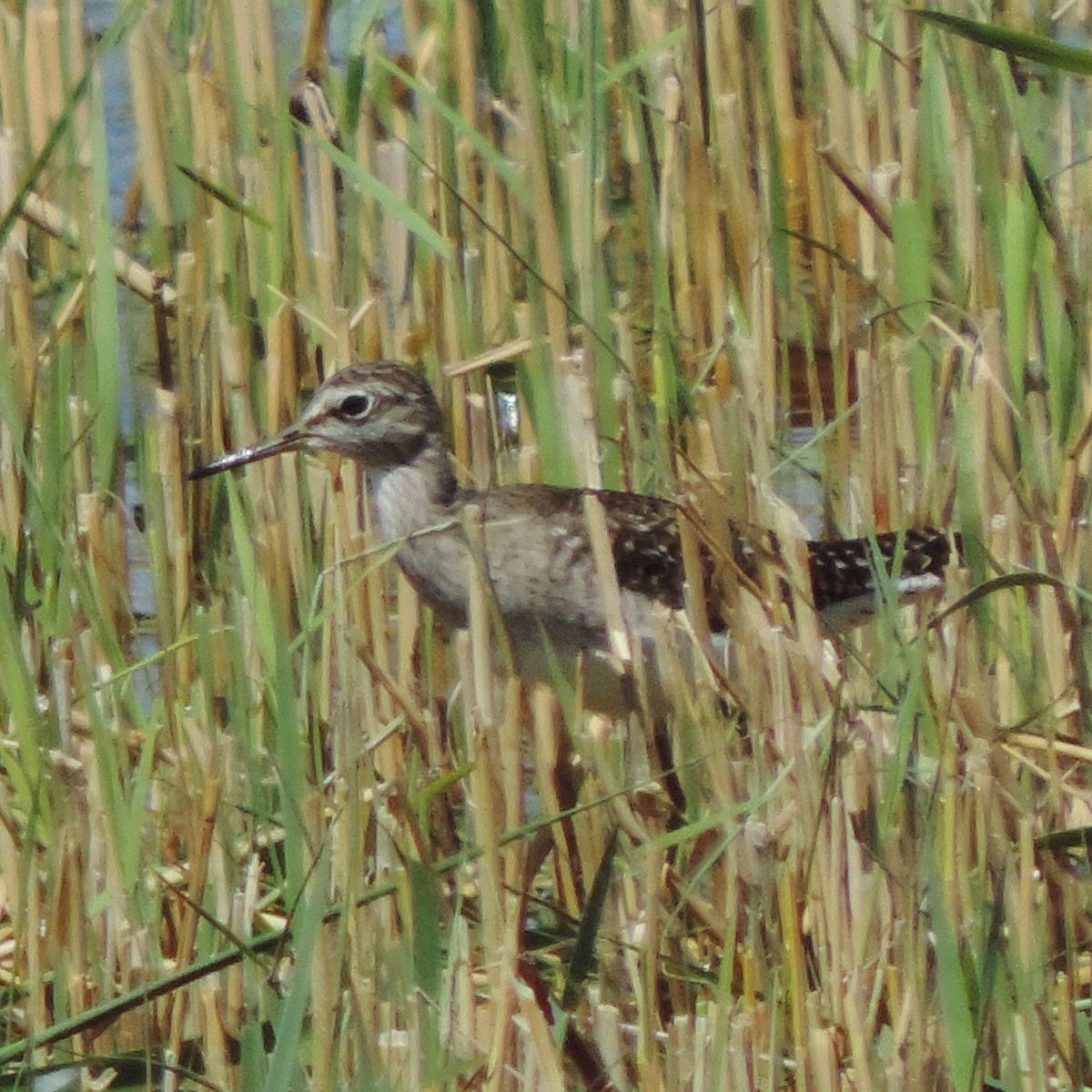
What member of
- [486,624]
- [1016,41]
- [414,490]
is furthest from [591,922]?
[414,490]

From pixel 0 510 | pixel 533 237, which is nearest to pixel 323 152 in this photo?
pixel 533 237

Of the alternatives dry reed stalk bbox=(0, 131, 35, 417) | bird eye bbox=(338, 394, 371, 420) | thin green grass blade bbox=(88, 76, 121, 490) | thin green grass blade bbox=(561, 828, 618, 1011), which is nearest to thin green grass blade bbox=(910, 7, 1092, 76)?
thin green grass blade bbox=(561, 828, 618, 1011)

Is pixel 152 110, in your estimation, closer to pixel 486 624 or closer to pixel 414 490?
pixel 414 490

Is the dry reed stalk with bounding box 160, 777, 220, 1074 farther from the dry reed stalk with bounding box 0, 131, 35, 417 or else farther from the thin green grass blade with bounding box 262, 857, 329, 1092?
the dry reed stalk with bounding box 0, 131, 35, 417

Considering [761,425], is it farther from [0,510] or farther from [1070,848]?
[0,510]

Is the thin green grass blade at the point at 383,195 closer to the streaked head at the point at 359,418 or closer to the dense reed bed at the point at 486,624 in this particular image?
the dense reed bed at the point at 486,624

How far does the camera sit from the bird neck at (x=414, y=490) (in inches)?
176

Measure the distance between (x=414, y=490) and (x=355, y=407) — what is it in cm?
48

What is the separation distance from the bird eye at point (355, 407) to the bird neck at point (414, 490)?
0.37m

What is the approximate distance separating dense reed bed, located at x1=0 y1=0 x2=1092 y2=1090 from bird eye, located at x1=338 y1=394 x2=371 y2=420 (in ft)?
0.23

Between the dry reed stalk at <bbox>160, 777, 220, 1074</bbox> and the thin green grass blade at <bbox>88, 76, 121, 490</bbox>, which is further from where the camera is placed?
the thin green grass blade at <bbox>88, 76, 121, 490</bbox>

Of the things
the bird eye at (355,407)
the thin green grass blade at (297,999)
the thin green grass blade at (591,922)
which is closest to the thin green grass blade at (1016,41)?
the thin green grass blade at (591,922)

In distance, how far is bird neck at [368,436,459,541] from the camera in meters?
4.48

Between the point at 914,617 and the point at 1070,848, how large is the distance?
5.76 feet
